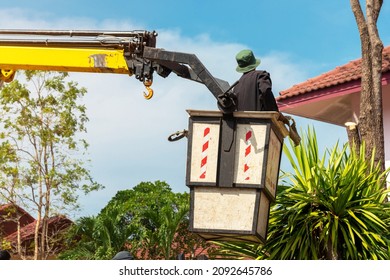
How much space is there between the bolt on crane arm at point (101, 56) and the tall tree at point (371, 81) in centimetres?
473

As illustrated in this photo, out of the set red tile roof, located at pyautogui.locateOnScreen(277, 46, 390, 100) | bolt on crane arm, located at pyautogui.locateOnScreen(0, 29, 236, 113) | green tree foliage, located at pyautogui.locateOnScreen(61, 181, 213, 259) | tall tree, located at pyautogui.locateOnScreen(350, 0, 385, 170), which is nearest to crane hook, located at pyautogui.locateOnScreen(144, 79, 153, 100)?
bolt on crane arm, located at pyautogui.locateOnScreen(0, 29, 236, 113)

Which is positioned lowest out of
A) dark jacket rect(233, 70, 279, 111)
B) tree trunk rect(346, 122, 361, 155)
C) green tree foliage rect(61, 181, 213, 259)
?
green tree foliage rect(61, 181, 213, 259)

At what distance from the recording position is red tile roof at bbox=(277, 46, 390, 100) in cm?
1445

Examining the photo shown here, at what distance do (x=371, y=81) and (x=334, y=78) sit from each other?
2015 mm

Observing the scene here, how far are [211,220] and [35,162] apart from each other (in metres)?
17.0

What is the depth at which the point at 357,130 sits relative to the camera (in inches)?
508

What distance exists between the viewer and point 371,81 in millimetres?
12992

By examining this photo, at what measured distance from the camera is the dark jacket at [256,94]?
7879 millimetres

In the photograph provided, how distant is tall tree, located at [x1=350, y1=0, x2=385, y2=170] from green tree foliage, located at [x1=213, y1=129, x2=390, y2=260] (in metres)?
1.34

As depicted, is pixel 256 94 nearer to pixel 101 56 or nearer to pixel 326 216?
pixel 101 56

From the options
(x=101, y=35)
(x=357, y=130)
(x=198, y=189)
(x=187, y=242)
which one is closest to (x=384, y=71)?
(x=357, y=130)

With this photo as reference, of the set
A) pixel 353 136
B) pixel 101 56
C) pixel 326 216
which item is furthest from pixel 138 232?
pixel 101 56

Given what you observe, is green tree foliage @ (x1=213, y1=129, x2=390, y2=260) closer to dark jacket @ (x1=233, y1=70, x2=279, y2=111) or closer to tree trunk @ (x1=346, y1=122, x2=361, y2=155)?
tree trunk @ (x1=346, y1=122, x2=361, y2=155)
